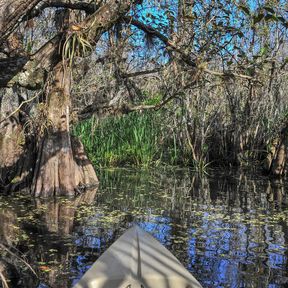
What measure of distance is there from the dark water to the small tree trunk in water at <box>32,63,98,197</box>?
1.18 ft

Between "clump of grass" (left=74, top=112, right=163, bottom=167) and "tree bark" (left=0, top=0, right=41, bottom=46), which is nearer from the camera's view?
"tree bark" (left=0, top=0, right=41, bottom=46)

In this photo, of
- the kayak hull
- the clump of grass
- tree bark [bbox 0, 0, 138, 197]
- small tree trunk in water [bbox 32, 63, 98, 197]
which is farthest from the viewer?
the clump of grass

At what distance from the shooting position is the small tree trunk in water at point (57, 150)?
25.9ft

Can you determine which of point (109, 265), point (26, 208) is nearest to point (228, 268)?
point (109, 265)

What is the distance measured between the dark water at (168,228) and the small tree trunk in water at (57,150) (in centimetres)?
36

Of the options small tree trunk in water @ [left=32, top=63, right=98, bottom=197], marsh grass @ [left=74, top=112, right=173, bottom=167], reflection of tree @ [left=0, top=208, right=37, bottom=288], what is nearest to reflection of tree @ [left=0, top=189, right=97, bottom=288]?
reflection of tree @ [left=0, top=208, right=37, bottom=288]

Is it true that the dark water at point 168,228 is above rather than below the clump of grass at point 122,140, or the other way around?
below

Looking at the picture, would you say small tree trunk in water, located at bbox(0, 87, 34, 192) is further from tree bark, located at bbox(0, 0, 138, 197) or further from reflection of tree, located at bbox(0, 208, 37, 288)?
reflection of tree, located at bbox(0, 208, 37, 288)

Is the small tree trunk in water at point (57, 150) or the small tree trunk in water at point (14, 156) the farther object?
the small tree trunk in water at point (14, 156)

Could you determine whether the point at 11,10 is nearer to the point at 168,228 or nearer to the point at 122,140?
the point at 168,228

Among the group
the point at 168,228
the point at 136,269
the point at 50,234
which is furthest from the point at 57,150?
the point at 136,269

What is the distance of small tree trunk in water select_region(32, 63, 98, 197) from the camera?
25.9ft

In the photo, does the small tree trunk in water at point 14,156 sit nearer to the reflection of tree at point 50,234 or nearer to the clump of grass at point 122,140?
the reflection of tree at point 50,234

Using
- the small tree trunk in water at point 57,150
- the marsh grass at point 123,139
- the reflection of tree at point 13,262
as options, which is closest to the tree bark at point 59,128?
the small tree trunk in water at point 57,150
